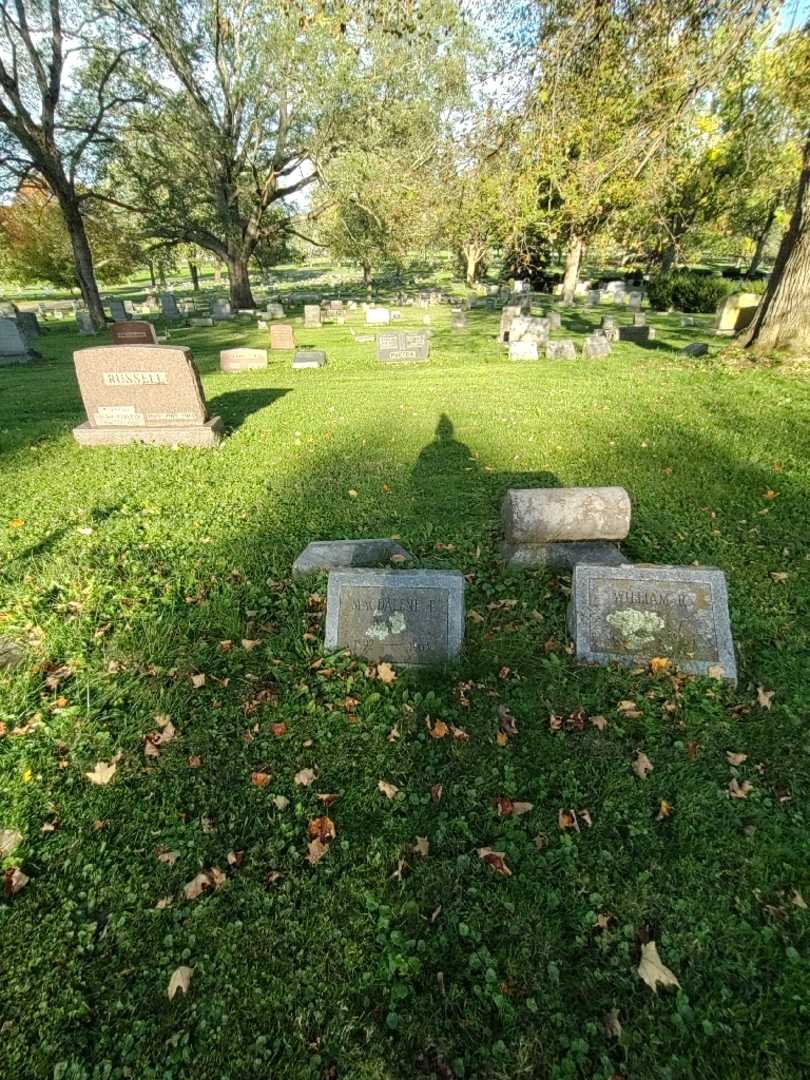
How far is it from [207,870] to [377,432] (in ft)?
24.0

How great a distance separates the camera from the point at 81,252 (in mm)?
23469

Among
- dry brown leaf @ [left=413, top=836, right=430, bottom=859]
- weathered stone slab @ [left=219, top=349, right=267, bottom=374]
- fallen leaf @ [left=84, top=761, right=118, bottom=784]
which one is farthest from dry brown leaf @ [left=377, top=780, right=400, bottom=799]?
weathered stone slab @ [left=219, top=349, right=267, bottom=374]

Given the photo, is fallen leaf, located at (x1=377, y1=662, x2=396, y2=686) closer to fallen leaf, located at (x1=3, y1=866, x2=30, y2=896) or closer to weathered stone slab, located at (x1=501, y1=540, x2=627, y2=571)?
weathered stone slab, located at (x1=501, y1=540, x2=627, y2=571)

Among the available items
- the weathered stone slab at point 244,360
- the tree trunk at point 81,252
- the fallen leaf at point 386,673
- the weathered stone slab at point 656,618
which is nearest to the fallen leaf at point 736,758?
the weathered stone slab at point 656,618

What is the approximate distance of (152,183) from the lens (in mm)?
26969

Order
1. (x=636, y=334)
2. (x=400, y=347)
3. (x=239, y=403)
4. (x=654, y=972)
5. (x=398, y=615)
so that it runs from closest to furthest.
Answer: (x=654, y=972)
(x=398, y=615)
(x=239, y=403)
(x=400, y=347)
(x=636, y=334)

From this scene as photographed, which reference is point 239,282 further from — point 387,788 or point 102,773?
point 387,788

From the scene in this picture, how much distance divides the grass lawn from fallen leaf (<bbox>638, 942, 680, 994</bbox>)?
0.18 ft

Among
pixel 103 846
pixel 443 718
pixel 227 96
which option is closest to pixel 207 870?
pixel 103 846

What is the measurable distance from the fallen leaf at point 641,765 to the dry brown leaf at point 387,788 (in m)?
1.47

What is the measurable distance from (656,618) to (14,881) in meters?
4.24

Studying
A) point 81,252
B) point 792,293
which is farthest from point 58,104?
point 792,293

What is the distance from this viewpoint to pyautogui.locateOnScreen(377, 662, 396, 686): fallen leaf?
3895 mm

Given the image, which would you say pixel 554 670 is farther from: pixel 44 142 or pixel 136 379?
pixel 44 142
